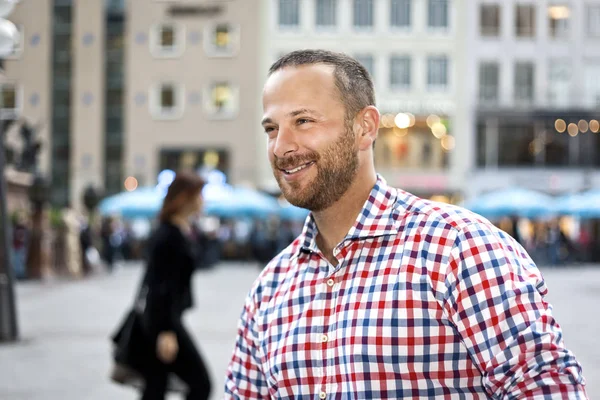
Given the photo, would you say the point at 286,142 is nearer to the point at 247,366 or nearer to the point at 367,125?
the point at 367,125

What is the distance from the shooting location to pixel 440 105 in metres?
48.6

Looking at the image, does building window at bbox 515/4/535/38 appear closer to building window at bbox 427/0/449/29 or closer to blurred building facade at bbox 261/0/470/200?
blurred building facade at bbox 261/0/470/200

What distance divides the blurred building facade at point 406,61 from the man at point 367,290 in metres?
46.0

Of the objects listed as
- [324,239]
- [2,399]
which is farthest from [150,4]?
[324,239]

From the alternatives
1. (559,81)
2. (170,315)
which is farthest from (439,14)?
(170,315)

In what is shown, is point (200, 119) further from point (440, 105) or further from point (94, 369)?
point (94, 369)

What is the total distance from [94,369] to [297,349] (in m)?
8.02

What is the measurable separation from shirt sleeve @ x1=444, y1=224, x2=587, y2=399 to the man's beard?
0.37 metres

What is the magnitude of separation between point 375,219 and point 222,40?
48.0 meters

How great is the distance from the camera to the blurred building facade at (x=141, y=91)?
4891cm

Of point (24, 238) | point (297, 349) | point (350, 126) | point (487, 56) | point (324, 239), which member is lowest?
point (24, 238)

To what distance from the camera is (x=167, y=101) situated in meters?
49.5

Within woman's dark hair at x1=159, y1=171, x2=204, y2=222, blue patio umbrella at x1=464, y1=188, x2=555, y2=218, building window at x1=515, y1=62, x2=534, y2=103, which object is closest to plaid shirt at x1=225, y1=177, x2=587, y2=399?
woman's dark hair at x1=159, y1=171, x2=204, y2=222

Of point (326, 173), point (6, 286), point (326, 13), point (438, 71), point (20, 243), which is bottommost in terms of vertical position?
point (20, 243)
